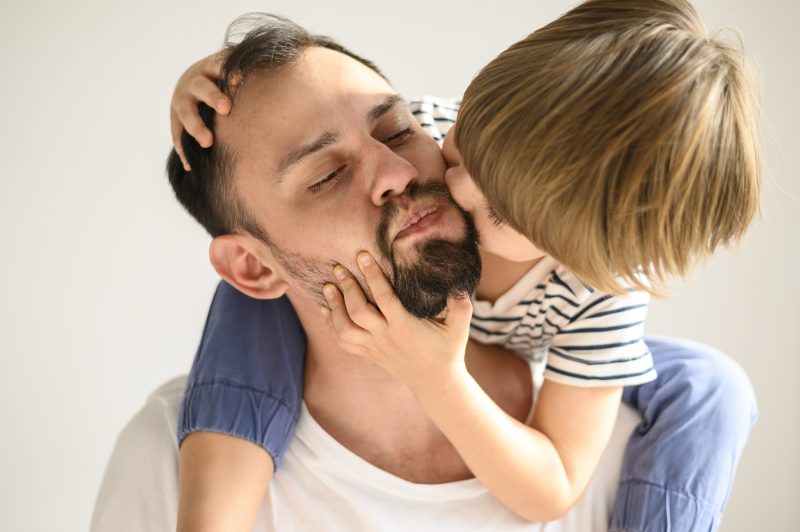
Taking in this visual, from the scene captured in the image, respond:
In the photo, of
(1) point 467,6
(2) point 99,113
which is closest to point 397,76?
(1) point 467,6

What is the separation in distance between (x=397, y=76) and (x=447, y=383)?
123 centimetres

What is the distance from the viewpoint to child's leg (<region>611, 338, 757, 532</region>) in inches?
59.3

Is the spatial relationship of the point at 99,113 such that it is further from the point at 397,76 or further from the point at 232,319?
the point at 232,319

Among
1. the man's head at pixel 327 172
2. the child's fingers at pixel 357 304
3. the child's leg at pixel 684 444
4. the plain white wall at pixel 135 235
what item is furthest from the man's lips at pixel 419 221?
the plain white wall at pixel 135 235

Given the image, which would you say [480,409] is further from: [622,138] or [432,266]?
[622,138]


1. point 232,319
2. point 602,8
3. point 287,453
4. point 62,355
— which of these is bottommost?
point 62,355

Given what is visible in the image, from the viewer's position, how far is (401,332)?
136 centimetres

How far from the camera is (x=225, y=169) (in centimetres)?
148

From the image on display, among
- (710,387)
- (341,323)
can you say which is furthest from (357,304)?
(710,387)

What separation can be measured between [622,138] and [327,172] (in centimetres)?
46

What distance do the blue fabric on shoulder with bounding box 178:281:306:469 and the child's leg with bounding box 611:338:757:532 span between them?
23.6 inches

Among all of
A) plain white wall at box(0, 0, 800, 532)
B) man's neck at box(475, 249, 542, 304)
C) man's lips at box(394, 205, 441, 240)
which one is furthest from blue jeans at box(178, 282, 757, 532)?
plain white wall at box(0, 0, 800, 532)

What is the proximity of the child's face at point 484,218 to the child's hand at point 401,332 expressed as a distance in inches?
3.9

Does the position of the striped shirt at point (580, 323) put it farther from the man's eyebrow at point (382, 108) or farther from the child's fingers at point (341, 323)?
the child's fingers at point (341, 323)
